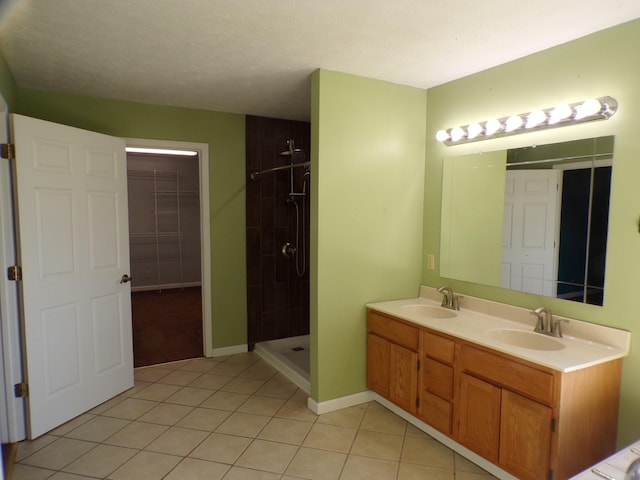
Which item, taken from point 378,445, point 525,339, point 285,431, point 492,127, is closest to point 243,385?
point 285,431

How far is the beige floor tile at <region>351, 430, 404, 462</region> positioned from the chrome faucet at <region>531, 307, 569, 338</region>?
43.8 inches

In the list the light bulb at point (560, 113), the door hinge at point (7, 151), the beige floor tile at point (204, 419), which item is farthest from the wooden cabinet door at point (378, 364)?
the door hinge at point (7, 151)

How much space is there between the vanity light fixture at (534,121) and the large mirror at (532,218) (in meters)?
0.12

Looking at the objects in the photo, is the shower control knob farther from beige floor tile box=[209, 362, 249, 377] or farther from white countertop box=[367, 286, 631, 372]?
white countertop box=[367, 286, 631, 372]

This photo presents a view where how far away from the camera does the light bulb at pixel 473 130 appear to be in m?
2.65

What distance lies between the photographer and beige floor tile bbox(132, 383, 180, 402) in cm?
310

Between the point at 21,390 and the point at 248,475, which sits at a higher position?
the point at 21,390

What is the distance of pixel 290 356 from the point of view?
3887 millimetres

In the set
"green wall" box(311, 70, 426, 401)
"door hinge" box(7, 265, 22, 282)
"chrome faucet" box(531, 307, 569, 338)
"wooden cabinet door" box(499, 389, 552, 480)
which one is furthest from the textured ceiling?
"wooden cabinet door" box(499, 389, 552, 480)

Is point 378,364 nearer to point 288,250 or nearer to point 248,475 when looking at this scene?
point 248,475

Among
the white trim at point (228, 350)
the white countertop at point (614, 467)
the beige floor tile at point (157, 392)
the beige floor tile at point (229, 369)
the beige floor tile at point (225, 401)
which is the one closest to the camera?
the white countertop at point (614, 467)

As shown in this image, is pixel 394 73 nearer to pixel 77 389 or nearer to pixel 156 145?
pixel 156 145

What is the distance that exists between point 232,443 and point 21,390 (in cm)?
140

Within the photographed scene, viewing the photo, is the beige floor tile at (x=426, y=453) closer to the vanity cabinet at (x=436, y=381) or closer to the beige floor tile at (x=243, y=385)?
the vanity cabinet at (x=436, y=381)
